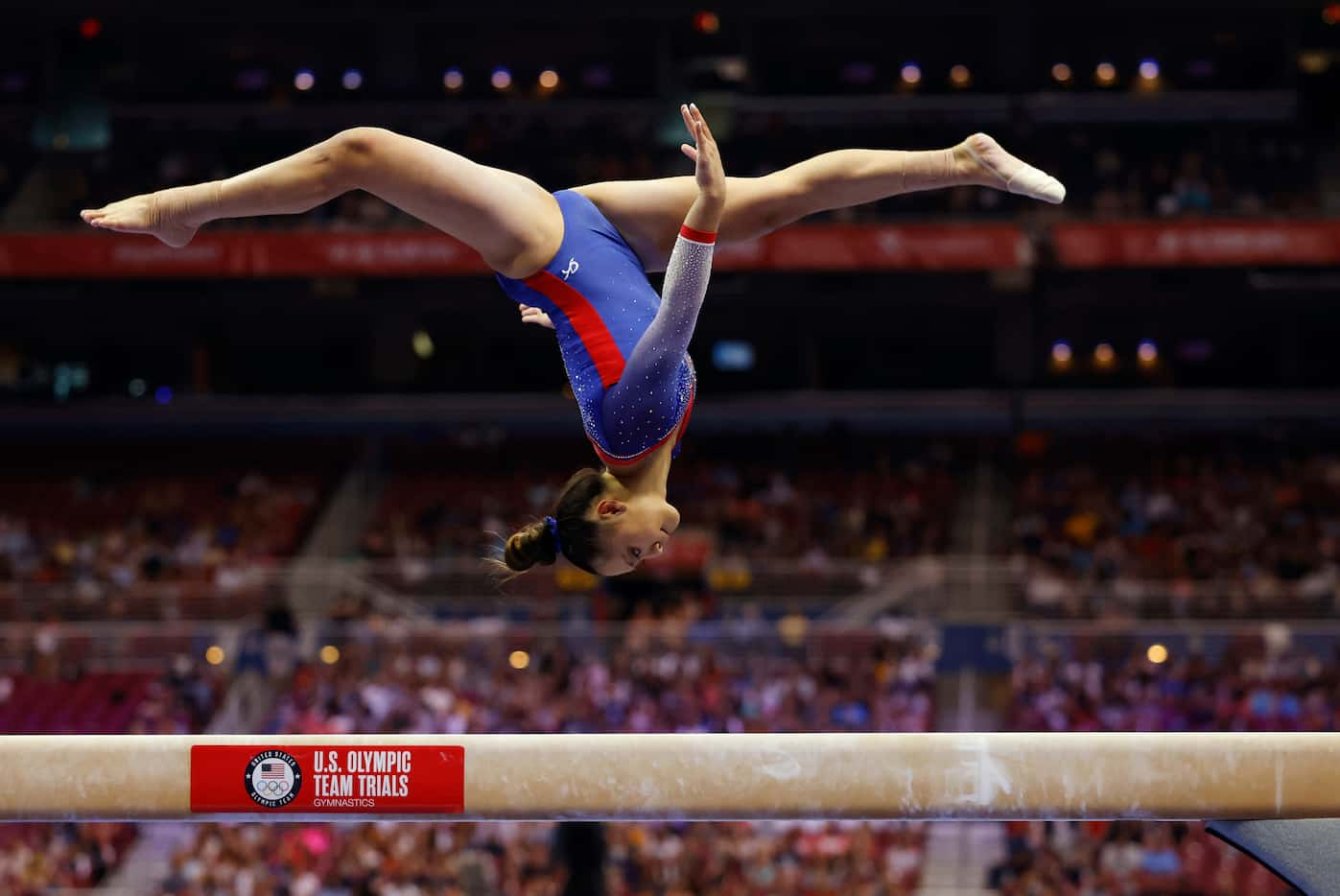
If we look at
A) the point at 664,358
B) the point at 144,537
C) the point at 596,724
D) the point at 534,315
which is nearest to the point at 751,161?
the point at 144,537

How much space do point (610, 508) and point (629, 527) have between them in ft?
0.23

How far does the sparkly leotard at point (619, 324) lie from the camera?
12.5 feet

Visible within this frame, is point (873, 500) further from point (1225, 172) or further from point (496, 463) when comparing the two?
point (1225, 172)

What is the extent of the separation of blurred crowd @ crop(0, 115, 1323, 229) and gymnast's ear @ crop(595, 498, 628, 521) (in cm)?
1385

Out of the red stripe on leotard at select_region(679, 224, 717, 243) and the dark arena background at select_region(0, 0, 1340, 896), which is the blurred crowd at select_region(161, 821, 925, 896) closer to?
the dark arena background at select_region(0, 0, 1340, 896)

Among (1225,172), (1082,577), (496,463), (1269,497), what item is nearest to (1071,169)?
(1225,172)

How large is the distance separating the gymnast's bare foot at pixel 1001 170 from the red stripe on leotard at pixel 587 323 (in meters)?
1.07

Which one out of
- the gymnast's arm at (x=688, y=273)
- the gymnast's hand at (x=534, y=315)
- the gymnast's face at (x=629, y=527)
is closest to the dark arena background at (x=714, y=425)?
the gymnast's hand at (x=534, y=315)

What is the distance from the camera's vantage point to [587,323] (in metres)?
4.27

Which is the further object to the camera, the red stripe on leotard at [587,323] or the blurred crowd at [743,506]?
the blurred crowd at [743,506]

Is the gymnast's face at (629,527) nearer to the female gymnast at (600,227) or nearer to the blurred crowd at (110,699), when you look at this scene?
the female gymnast at (600,227)

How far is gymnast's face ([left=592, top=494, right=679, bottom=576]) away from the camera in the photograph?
4141mm

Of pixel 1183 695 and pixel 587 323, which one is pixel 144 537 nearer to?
pixel 1183 695

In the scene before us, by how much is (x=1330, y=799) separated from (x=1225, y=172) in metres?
16.4
